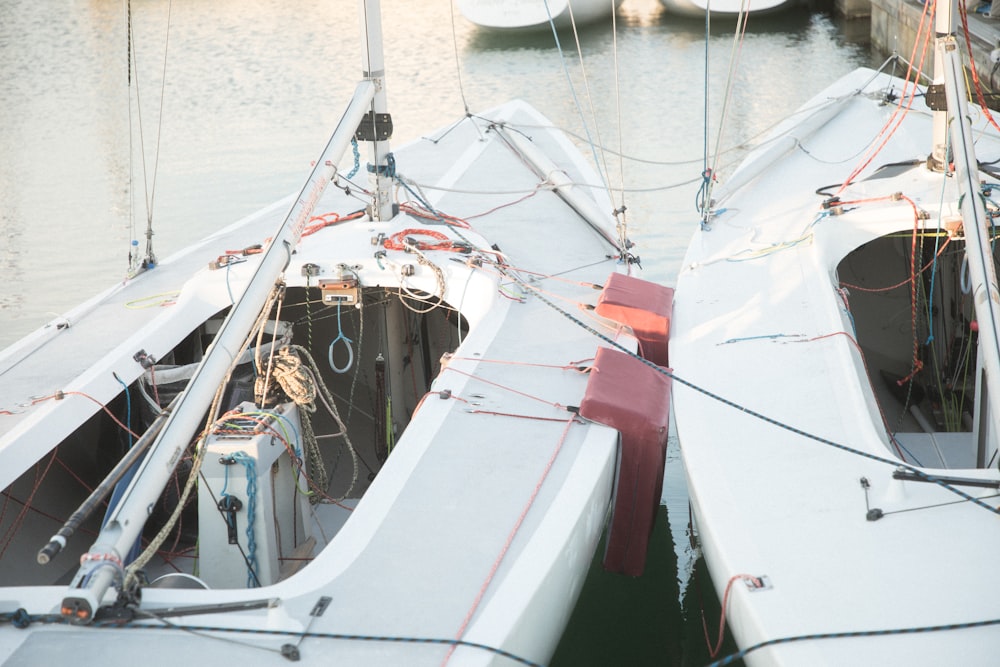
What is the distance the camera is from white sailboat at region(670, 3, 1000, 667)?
2.66 metres

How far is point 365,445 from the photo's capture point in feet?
17.1

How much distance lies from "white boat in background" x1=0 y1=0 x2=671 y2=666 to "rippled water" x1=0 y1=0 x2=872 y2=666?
0.74 m

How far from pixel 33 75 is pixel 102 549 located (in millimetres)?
14577

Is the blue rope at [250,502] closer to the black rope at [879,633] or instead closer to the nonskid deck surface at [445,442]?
the nonskid deck surface at [445,442]

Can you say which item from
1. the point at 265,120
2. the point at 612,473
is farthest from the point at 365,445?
the point at 265,120

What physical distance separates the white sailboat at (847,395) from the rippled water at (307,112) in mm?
819

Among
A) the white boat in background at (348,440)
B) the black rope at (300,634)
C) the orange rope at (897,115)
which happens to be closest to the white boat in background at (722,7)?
the orange rope at (897,115)

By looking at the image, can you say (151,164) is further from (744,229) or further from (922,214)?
(922,214)

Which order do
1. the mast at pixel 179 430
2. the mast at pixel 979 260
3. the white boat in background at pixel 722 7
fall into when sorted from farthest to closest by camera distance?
the white boat in background at pixel 722 7, the mast at pixel 979 260, the mast at pixel 179 430

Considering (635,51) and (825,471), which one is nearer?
(825,471)

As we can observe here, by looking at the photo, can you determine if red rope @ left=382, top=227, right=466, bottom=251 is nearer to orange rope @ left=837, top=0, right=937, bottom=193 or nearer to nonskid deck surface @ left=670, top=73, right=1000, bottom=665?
nonskid deck surface @ left=670, top=73, right=1000, bottom=665

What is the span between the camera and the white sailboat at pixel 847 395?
2.66 m

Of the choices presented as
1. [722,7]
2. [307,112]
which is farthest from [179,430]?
[722,7]

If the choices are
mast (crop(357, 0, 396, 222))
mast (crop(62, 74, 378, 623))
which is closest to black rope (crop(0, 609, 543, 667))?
mast (crop(62, 74, 378, 623))
